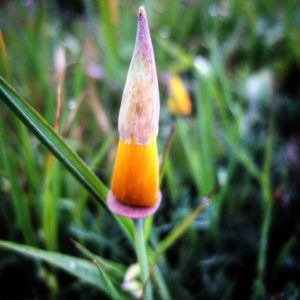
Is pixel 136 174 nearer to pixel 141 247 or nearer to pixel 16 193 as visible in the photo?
pixel 141 247

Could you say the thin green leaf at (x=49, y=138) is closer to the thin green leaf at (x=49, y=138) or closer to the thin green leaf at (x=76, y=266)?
the thin green leaf at (x=49, y=138)

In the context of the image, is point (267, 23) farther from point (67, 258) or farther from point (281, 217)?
point (67, 258)

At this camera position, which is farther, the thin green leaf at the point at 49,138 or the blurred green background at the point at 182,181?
the blurred green background at the point at 182,181

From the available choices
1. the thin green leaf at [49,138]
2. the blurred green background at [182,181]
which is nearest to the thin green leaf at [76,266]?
the blurred green background at [182,181]

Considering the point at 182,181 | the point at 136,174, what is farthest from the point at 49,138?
the point at 182,181

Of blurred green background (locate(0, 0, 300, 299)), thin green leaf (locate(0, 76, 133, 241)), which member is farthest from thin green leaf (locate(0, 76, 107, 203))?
blurred green background (locate(0, 0, 300, 299))

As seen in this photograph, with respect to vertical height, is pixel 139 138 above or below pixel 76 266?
above

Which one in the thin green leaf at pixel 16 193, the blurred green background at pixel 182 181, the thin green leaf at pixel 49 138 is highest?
the thin green leaf at pixel 49 138
